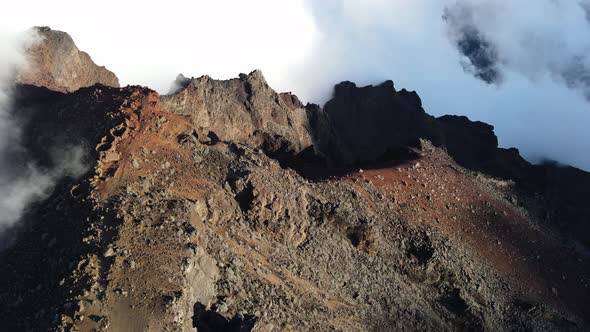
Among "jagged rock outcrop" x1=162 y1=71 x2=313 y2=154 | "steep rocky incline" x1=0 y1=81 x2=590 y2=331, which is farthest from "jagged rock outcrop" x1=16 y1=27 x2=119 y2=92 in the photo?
"jagged rock outcrop" x1=162 y1=71 x2=313 y2=154

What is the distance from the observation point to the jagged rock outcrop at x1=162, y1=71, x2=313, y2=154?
221ft

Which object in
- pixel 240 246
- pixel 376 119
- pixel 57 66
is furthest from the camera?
pixel 376 119

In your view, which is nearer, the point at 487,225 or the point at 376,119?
the point at 487,225

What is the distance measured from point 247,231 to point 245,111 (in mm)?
34199

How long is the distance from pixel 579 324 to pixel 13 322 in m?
55.9

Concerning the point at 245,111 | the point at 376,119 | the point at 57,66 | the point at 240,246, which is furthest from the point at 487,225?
the point at 376,119

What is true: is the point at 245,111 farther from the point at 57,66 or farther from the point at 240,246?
the point at 240,246

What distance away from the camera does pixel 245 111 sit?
77.9 metres

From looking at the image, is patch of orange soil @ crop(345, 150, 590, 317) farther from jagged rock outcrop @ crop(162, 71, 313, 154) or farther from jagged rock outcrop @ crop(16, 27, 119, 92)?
jagged rock outcrop @ crop(16, 27, 119, 92)

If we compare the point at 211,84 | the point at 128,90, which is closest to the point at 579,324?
the point at 211,84

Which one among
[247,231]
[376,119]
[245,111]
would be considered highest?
[376,119]

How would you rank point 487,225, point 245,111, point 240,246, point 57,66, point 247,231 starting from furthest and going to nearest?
point 245,111, point 487,225, point 57,66, point 247,231, point 240,246

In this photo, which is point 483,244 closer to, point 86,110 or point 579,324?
point 579,324

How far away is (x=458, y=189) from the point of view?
73125 mm
